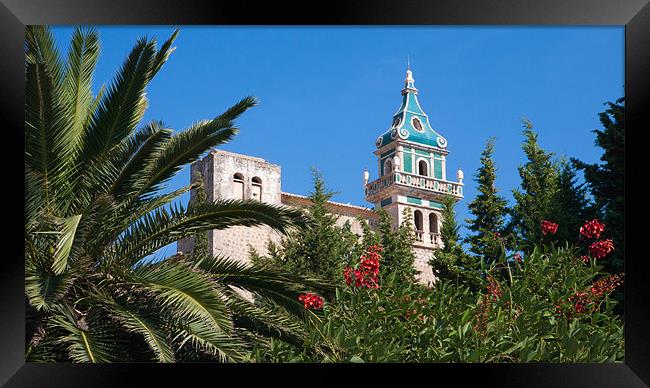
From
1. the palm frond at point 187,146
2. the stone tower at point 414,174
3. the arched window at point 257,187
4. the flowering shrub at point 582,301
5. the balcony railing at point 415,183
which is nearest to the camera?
the flowering shrub at point 582,301

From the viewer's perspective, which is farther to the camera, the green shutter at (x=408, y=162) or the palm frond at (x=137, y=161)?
the green shutter at (x=408, y=162)

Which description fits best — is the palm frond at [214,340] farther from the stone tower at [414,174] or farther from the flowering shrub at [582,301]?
the stone tower at [414,174]

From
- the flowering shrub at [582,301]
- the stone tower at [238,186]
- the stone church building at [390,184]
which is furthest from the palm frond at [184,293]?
the stone tower at [238,186]

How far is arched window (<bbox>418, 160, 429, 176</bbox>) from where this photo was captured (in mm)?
30281

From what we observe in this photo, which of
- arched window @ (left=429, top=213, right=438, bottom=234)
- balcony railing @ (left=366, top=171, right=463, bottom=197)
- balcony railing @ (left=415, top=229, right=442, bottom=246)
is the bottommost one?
balcony railing @ (left=415, top=229, right=442, bottom=246)

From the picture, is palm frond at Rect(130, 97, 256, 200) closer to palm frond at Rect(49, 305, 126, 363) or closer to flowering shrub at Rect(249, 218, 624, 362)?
palm frond at Rect(49, 305, 126, 363)

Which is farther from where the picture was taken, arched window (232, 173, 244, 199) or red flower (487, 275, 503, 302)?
arched window (232, 173, 244, 199)

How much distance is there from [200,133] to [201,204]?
0.63 meters

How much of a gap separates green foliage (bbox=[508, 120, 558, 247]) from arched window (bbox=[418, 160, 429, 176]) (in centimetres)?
1330

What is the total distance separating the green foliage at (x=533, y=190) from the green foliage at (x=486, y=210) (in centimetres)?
35

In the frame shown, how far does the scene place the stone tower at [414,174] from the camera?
27719 mm

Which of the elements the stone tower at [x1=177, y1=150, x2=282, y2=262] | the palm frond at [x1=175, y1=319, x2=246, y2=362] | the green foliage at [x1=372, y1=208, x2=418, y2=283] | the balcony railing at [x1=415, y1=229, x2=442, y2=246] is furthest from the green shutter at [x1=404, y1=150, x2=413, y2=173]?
the palm frond at [x1=175, y1=319, x2=246, y2=362]
